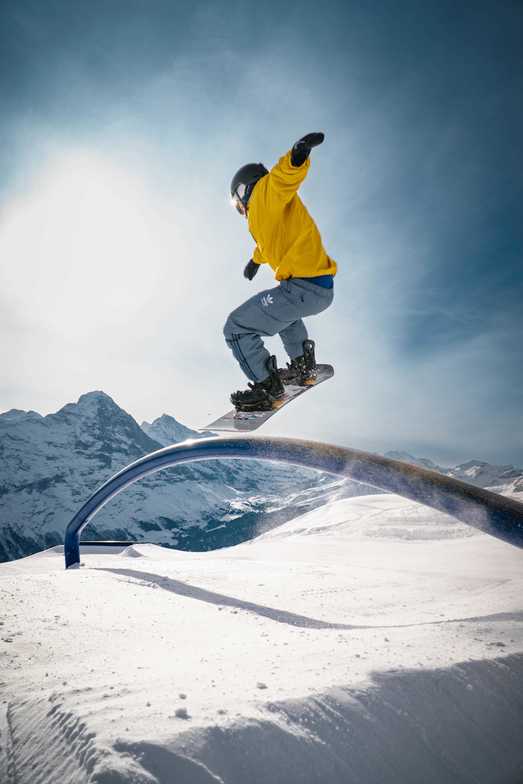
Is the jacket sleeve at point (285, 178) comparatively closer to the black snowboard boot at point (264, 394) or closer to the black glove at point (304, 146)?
the black glove at point (304, 146)

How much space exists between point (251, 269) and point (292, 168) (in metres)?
2.01

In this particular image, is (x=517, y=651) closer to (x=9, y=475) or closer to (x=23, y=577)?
(x=23, y=577)

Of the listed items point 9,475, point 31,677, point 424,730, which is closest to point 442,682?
point 424,730

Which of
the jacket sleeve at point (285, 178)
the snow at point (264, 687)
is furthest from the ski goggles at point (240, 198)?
the snow at point (264, 687)

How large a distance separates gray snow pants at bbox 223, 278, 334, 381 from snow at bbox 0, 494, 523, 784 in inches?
121

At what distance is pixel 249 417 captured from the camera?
5.35 m

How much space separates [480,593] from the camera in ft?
7.55

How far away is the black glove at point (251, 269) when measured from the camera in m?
5.64

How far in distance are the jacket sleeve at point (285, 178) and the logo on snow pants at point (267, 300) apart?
1.03 m

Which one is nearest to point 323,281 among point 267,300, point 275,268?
point 275,268

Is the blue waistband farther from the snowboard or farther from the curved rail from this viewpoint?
the curved rail

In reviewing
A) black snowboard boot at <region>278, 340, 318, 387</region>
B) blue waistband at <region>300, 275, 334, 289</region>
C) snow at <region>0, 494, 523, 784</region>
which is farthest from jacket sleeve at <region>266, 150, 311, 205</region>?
snow at <region>0, 494, 523, 784</region>

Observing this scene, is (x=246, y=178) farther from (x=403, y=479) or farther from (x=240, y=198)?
(x=403, y=479)

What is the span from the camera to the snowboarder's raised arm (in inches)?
136
